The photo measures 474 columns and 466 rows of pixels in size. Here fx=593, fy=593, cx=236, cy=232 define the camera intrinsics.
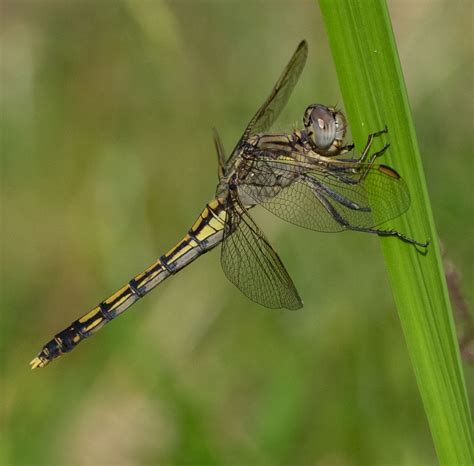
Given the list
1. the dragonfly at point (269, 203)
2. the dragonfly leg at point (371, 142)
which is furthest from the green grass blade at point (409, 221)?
the dragonfly at point (269, 203)

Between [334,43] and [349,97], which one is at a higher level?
[334,43]

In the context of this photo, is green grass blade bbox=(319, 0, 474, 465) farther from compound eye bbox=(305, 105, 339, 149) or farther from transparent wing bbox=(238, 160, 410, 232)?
compound eye bbox=(305, 105, 339, 149)

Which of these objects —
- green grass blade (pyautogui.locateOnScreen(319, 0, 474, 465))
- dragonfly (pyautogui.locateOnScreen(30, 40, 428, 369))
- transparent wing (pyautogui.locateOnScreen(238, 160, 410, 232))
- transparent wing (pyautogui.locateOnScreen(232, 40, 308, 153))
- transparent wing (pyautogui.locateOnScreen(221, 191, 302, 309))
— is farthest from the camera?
transparent wing (pyautogui.locateOnScreen(232, 40, 308, 153))

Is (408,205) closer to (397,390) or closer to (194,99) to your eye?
(397,390)

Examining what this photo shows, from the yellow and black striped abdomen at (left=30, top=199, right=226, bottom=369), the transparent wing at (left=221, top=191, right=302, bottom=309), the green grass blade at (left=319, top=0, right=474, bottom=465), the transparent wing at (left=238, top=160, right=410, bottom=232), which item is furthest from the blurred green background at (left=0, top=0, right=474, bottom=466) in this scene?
the green grass blade at (left=319, top=0, right=474, bottom=465)

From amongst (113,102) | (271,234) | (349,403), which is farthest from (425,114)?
(113,102)

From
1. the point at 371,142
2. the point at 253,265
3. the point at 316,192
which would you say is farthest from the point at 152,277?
the point at 371,142

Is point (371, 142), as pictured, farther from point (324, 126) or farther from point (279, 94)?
point (279, 94)

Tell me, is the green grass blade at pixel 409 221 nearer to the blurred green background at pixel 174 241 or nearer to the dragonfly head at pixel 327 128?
the dragonfly head at pixel 327 128
